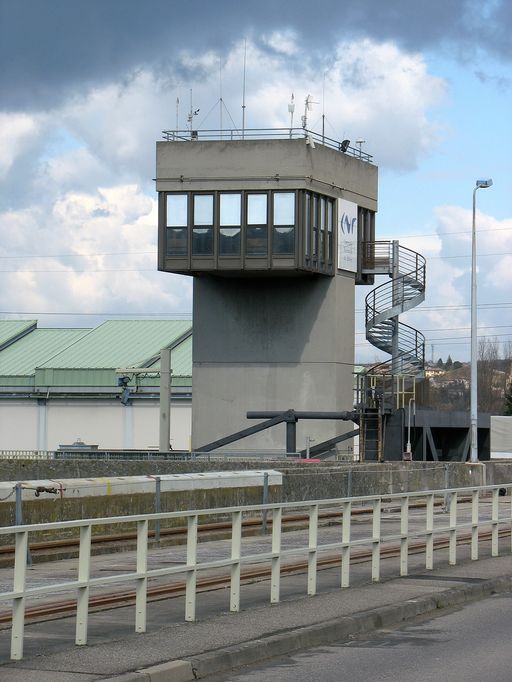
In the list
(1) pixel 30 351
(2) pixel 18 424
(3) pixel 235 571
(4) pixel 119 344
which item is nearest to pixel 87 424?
(2) pixel 18 424

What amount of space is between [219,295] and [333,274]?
4.89 meters

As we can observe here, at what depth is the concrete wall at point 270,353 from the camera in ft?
159

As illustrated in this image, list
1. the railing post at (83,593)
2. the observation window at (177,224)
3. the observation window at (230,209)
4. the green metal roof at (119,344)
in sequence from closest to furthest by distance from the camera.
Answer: the railing post at (83,593) → the observation window at (230,209) → the observation window at (177,224) → the green metal roof at (119,344)

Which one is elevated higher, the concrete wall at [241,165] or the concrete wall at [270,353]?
the concrete wall at [241,165]

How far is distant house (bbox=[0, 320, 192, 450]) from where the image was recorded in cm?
7312

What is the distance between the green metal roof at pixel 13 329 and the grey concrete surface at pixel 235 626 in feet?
234

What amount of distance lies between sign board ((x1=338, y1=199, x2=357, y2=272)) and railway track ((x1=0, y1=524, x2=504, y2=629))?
28.9 meters

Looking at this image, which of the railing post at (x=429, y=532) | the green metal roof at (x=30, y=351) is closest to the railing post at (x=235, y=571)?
the railing post at (x=429, y=532)

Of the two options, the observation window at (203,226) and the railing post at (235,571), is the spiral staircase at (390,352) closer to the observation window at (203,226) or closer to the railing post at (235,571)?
the observation window at (203,226)

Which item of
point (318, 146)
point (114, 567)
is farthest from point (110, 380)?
point (114, 567)

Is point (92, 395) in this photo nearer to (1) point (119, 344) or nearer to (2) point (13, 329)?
(1) point (119, 344)

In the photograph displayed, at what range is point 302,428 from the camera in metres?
48.8

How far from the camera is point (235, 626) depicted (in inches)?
458

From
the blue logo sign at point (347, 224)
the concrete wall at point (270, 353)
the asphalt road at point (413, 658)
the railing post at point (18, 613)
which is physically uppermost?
the blue logo sign at point (347, 224)
